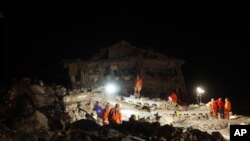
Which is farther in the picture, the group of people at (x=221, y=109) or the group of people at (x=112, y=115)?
the group of people at (x=221, y=109)

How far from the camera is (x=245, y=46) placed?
67062 mm

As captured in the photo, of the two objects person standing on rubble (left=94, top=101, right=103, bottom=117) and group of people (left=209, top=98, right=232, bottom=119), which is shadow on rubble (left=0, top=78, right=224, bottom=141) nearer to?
person standing on rubble (left=94, top=101, right=103, bottom=117)

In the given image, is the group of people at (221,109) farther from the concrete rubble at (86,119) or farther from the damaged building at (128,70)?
the damaged building at (128,70)

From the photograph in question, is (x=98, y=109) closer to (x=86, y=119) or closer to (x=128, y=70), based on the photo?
(x=86, y=119)

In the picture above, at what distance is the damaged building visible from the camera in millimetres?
36750

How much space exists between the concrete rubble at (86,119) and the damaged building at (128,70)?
7.83 meters

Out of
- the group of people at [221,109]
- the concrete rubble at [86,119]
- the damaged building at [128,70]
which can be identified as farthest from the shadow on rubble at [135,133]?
the damaged building at [128,70]

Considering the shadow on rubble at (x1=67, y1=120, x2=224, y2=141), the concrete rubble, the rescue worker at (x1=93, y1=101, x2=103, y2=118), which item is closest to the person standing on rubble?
the rescue worker at (x1=93, y1=101, x2=103, y2=118)

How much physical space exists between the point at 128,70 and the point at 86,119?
18367 mm

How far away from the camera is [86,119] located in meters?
20.5

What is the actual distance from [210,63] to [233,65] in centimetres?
381

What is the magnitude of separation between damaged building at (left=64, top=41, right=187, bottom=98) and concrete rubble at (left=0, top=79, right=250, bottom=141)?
308 inches

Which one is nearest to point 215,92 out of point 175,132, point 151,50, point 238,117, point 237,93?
point 237,93

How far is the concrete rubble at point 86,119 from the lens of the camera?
58.6 ft
